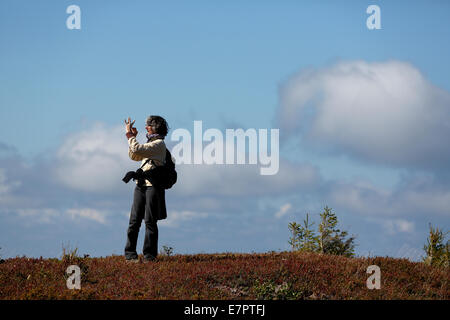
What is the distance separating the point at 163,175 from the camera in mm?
14695

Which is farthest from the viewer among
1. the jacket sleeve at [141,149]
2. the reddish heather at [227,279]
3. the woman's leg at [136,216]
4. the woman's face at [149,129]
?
the woman's face at [149,129]

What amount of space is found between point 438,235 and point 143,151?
381 inches

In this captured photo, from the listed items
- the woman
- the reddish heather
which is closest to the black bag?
the woman

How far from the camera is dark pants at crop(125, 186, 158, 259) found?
1455 centimetres

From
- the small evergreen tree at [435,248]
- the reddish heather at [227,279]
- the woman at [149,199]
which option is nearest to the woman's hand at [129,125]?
the woman at [149,199]

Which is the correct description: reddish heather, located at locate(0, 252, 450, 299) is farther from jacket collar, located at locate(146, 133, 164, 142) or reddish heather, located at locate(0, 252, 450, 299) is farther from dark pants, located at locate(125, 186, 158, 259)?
jacket collar, located at locate(146, 133, 164, 142)

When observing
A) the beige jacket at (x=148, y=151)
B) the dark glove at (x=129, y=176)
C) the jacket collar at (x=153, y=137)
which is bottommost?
the dark glove at (x=129, y=176)

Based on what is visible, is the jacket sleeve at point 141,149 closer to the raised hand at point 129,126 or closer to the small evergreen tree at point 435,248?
the raised hand at point 129,126

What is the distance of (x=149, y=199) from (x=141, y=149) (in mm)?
1489

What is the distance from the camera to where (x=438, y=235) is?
16.2 metres

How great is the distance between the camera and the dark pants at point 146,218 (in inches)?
573

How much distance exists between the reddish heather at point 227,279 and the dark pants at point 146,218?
21.7 inches
